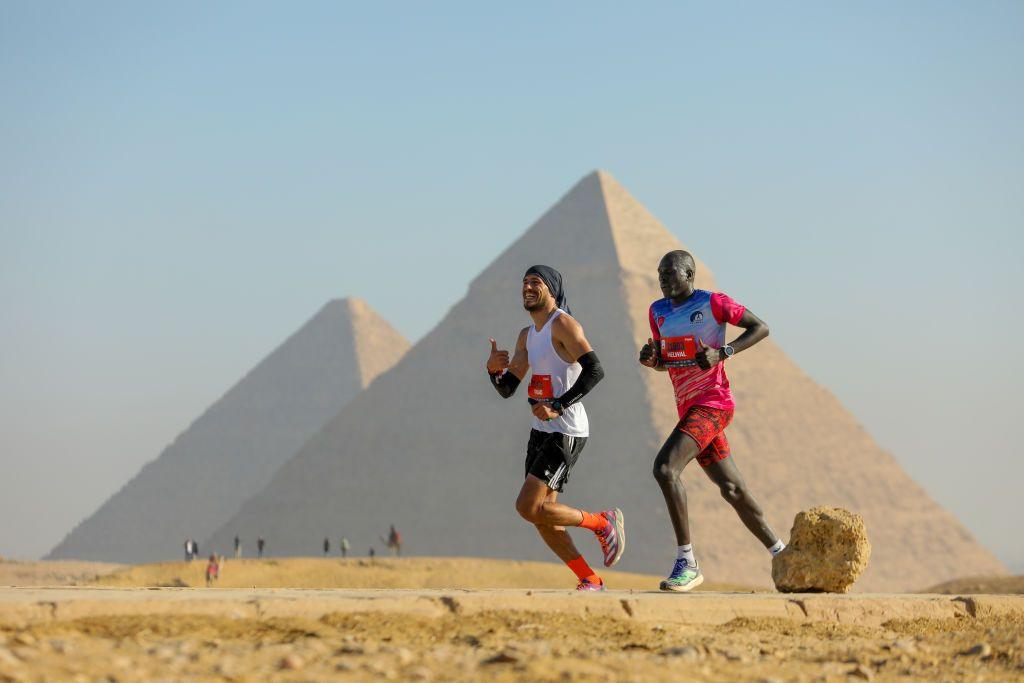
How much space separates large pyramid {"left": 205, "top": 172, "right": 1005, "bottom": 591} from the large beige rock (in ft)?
152

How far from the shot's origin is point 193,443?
345ft

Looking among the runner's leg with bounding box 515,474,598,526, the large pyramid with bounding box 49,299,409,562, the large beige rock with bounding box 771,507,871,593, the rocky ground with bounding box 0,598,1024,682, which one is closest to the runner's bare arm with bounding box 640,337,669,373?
the runner's leg with bounding box 515,474,598,526

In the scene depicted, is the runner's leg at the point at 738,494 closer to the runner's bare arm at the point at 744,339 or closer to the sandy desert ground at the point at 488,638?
the runner's bare arm at the point at 744,339

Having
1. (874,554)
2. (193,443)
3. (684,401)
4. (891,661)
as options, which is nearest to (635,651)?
(891,661)

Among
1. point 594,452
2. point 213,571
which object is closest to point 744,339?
point 213,571

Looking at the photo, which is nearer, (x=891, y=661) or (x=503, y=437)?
(x=891, y=661)

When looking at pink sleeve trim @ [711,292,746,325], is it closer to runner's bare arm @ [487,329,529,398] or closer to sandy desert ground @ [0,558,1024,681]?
runner's bare arm @ [487,329,529,398]

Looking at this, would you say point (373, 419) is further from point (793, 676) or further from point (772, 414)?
point (793, 676)

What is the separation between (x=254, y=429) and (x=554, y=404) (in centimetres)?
9864

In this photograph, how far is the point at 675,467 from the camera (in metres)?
7.67

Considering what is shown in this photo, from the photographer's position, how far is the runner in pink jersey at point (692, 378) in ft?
25.3

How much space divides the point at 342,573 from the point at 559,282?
2734cm

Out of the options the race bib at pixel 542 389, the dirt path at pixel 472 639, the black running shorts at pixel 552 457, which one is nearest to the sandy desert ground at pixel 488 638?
the dirt path at pixel 472 639

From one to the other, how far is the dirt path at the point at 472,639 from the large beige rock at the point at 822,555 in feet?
2.43
